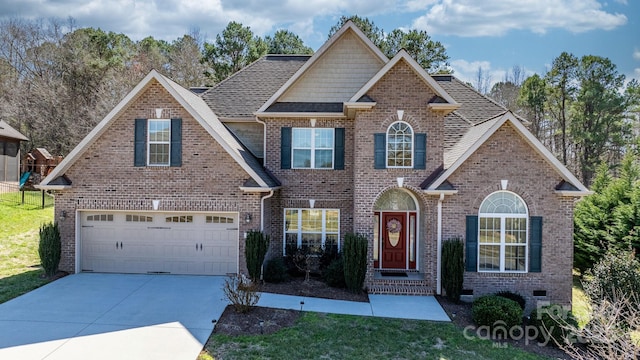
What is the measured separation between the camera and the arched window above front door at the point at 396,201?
1331cm

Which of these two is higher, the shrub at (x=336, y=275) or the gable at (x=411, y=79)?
the gable at (x=411, y=79)

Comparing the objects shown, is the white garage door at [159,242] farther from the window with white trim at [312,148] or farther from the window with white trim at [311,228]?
the window with white trim at [312,148]

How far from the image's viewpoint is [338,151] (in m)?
13.9

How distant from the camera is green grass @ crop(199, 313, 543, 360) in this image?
298 inches

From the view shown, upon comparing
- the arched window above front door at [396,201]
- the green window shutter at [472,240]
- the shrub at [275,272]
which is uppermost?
the arched window above front door at [396,201]

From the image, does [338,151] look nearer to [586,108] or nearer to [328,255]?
[328,255]

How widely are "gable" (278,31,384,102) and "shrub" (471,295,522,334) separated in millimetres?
8842

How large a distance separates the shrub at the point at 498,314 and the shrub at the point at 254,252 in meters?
6.45

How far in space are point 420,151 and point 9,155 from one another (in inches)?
1260

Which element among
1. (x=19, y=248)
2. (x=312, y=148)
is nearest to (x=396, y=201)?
(x=312, y=148)

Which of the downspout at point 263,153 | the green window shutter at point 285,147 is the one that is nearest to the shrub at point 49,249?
the downspout at point 263,153

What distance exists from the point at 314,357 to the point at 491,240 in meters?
7.13

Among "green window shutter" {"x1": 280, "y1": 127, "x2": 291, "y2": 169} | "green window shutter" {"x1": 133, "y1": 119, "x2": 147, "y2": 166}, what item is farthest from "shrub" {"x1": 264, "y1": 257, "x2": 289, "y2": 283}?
"green window shutter" {"x1": 133, "y1": 119, "x2": 147, "y2": 166}

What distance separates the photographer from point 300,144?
14062mm
